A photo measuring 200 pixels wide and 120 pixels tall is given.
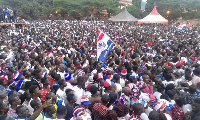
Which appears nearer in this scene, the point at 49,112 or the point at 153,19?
the point at 49,112

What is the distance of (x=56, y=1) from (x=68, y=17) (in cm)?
408

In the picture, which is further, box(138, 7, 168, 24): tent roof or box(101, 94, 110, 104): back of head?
box(138, 7, 168, 24): tent roof

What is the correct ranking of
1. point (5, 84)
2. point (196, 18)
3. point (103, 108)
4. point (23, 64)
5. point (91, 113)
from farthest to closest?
point (196, 18), point (23, 64), point (5, 84), point (91, 113), point (103, 108)

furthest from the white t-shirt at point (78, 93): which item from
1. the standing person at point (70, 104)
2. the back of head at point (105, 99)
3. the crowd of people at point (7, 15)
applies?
the crowd of people at point (7, 15)

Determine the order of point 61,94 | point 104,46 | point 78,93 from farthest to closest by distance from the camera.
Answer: point 104,46 < point 61,94 < point 78,93

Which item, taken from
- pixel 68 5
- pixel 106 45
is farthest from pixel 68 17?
pixel 106 45

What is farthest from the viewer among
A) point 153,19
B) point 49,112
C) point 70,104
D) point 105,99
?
point 153,19

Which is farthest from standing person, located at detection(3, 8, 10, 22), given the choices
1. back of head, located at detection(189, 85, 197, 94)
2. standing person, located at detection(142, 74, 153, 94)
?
back of head, located at detection(189, 85, 197, 94)

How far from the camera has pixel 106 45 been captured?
657cm

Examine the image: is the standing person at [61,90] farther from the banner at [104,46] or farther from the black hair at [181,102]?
the banner at [104,46]

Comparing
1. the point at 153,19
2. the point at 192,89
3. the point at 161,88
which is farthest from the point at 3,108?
the point at 153,19

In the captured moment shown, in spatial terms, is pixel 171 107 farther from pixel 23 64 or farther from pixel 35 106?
pixel 23 64

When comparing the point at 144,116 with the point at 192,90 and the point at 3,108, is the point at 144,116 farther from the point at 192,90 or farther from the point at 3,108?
the point at 3,108

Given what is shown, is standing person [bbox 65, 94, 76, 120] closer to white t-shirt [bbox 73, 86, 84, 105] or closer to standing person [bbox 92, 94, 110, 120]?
white t-shirt [bbox 73, 86, 84, 105]
